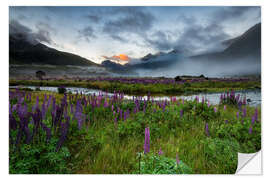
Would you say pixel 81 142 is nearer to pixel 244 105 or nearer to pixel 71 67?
pixel 71 67

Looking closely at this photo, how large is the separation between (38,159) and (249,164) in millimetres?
2933

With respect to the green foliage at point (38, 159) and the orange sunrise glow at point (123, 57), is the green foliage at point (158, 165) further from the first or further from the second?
the orange sunrise glow at point (123, 57)

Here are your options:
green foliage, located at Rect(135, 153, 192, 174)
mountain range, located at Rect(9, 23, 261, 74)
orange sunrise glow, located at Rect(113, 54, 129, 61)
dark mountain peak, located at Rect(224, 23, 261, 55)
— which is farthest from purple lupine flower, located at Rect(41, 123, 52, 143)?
dark mountain peak, located at Rect(224, 23, 261, 55)

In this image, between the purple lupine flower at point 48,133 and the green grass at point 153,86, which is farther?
the green grass at point 153,86

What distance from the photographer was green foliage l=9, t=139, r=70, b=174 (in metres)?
2.01

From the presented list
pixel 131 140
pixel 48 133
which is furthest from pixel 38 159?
pixel 131 140

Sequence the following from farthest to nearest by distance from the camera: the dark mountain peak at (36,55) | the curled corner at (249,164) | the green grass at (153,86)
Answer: the green grass at (153,86)
the dark mountain peak at (36,55)
the curled corner at (249,164)

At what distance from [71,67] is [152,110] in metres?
1.96

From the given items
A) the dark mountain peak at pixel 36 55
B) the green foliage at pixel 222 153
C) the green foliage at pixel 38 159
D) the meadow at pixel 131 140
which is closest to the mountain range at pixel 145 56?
the dark mountain peak at pixel 36 55

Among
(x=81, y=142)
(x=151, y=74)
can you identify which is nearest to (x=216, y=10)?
(x=151, y=74)

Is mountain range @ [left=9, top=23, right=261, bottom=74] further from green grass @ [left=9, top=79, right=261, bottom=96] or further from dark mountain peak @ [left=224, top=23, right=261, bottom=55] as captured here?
green grass @ [left=9, top=79, right=261, bottom=96]

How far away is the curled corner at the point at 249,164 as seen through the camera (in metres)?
2.63
